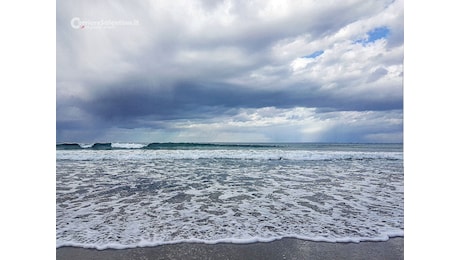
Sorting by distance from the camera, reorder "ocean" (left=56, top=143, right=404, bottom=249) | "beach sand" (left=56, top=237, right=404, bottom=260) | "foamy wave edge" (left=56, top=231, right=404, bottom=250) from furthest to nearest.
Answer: "ocean" (left=56, top=143, right=404, bottom=249)
"foamy wave edge" (left=56, top=231, right=404, bottom=250)
"beach sand" (left=56, top=237, right=404, bottom=260)

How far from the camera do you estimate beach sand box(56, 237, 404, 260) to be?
6.30 feet

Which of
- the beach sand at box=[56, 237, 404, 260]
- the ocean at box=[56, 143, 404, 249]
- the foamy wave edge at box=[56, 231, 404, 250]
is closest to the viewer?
the beach sand at box=[56, 237, 404, 260]

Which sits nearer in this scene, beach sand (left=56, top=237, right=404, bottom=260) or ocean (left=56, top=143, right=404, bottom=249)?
beach sand (left=56, top=237, right=404, bottom=260)

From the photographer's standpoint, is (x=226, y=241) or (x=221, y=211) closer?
(x=226, y=241)

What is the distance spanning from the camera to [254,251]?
197 cm

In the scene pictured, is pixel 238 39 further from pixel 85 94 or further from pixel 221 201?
pixel 85 94

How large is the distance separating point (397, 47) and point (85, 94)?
5.26 m

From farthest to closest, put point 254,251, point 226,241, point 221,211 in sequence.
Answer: point 221,211 → point 226,241 → point 254,251

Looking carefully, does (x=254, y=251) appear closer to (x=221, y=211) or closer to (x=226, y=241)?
(x=226, y=241)

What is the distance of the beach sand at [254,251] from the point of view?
1.92 metres

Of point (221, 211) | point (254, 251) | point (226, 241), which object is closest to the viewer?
point (254, 251)

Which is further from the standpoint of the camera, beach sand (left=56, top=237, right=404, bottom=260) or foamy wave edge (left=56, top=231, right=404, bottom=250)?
foamy wave edge (left=56, top=231, right=404, bottom=250)

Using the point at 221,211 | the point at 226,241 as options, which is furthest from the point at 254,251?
the point at 221,211
